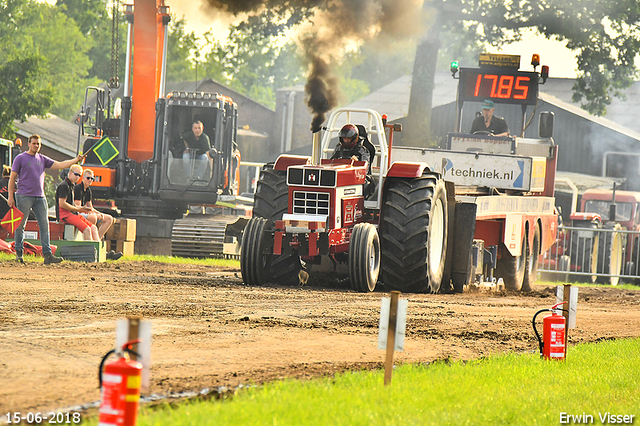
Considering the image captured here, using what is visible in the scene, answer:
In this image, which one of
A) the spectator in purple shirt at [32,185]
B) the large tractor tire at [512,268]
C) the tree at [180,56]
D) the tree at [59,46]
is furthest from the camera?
the tree at [180,56]

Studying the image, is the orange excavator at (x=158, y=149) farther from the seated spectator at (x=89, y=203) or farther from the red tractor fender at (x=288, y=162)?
the red tractor fender at (x=288, y=162)

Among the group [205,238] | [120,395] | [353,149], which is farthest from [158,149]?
[120,395]

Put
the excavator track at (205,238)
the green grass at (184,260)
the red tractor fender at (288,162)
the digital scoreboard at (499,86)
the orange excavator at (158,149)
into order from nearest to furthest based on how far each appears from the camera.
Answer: the red tractor fender at (288,162), the green grass at (184,260), the excavator track at (205,238), the digital scoreboard at (499,86), the orange excavator at (158,149)

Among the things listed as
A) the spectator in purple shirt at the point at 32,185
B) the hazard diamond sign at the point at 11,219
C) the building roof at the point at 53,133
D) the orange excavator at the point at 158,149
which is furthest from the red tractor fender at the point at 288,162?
the building roof at the point at 53,133

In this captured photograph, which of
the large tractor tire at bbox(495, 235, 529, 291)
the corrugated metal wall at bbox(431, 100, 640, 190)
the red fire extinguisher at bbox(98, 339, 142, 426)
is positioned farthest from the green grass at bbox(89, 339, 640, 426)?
the corrugated metal wall at bbox(431, 100, 640, 190)

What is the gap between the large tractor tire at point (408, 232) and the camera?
41.1 feet

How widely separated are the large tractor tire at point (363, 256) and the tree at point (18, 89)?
24379 mm

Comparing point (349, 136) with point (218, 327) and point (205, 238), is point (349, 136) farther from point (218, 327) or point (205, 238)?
point (205, 238)

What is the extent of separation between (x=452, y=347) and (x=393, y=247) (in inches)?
167

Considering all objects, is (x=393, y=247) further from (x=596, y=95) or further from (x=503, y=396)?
(x=596, y=95)

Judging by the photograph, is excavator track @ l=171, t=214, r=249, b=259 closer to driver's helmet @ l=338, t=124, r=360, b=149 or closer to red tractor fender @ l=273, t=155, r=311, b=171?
red tractor fender @ l=273, t=155, r=311, b=171

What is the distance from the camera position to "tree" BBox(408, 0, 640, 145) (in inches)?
1246

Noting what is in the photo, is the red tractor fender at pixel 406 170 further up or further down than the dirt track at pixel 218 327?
further up

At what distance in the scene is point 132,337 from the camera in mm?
4340
